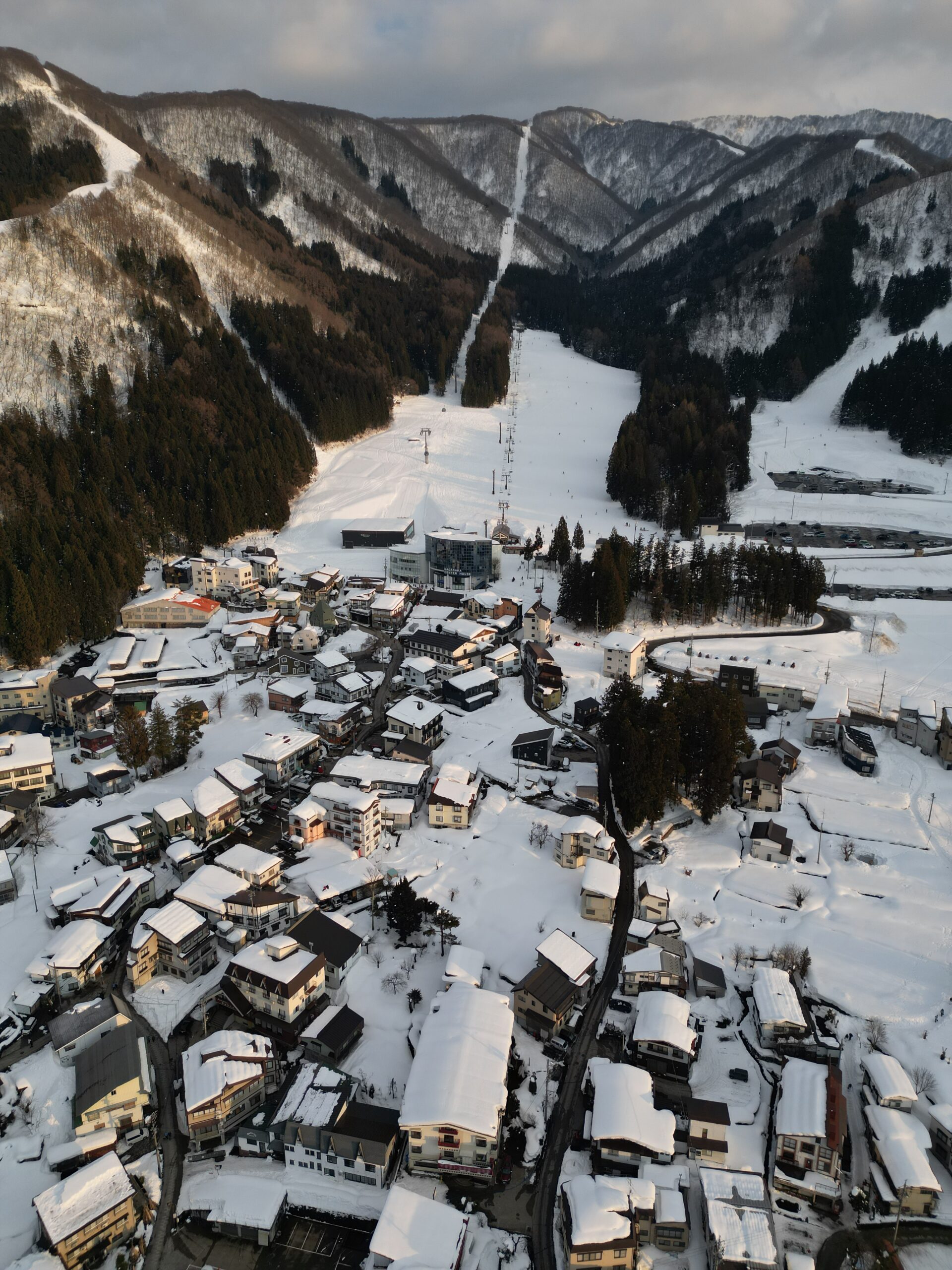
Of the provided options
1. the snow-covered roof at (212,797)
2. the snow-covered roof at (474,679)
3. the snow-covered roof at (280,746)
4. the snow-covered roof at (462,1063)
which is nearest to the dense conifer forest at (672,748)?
the snow-covered roof at (474,679)

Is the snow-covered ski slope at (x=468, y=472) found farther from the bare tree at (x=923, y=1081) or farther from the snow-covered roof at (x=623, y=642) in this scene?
the bare tree at (x=923, y=1081)

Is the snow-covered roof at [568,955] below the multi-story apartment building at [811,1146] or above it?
above

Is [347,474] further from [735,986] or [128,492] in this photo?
A: [735,986]

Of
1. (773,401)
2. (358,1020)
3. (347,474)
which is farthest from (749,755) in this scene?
(773,401)

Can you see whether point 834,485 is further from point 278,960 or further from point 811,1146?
point 278,960

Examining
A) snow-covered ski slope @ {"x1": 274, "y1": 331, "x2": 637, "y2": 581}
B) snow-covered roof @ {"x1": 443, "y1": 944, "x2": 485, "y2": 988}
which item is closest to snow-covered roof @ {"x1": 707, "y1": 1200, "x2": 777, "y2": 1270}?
snow-covered roof @ {"x1": 443, "y1": 944, "x2": 485, "y2": 988}

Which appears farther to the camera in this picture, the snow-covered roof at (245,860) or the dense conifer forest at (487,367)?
the dense conifer forest at (487,367)

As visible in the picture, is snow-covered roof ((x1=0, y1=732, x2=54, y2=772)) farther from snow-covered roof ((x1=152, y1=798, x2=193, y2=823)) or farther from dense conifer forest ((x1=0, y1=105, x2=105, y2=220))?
dense conifer forest ((x1=0, y1=105, x2=105, y2=220))

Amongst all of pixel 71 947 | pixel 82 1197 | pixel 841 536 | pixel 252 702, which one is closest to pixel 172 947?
pixel 71 947
